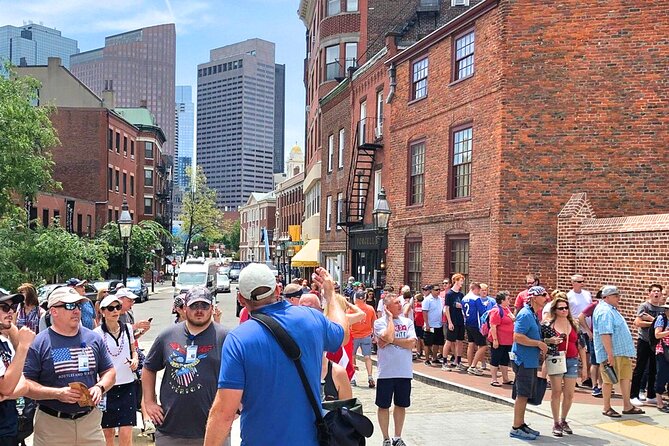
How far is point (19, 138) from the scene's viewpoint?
87.0 feet

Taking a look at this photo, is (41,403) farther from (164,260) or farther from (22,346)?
(164,260)

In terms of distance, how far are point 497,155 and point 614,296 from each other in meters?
6.95

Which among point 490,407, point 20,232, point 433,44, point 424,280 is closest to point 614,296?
point 490,407

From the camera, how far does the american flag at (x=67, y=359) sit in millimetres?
5523

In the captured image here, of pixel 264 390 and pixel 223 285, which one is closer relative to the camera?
pixel 264 390

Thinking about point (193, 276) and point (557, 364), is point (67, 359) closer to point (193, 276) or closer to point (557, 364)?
point (557, 364)

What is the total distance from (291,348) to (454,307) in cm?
1192

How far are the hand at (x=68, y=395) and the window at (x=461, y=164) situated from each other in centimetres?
1433

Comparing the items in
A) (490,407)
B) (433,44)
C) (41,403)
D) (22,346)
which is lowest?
(490,407)

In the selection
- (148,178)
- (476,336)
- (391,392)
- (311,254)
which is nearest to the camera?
(391,392)

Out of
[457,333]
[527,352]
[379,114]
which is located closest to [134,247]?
[379,114]

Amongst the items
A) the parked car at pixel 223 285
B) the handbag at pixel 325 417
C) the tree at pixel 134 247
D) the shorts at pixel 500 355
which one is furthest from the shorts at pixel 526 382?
the parked car at pixel 223 285

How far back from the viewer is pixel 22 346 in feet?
16.1

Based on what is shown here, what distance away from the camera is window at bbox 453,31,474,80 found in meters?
18.6
